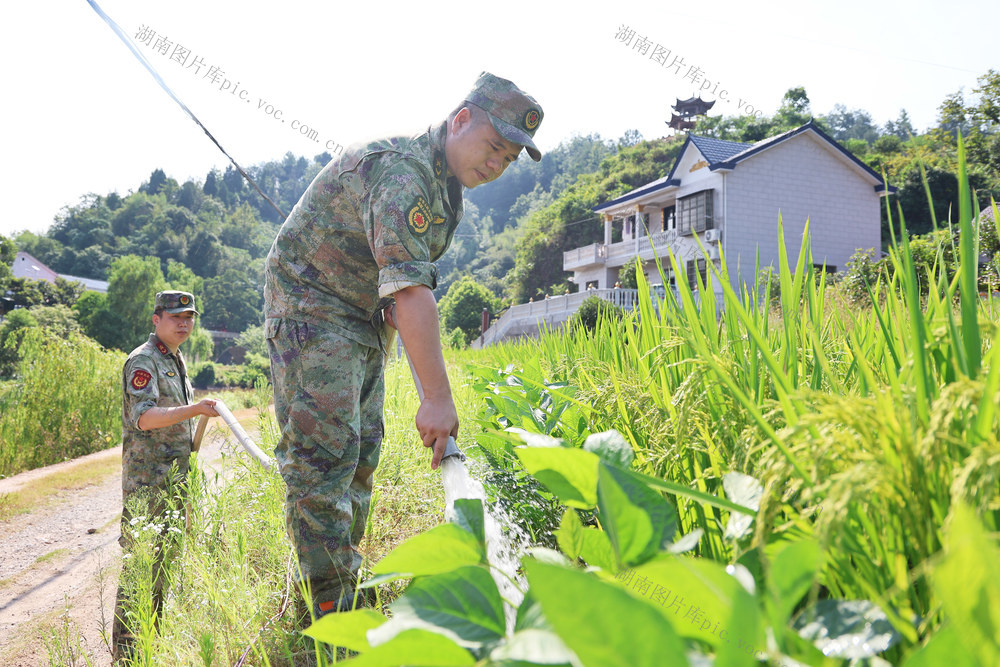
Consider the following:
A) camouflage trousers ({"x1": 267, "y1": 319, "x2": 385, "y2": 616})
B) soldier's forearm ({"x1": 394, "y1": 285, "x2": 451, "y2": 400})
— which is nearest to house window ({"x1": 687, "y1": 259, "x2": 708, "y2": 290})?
soldier's forearm ({"x1": 394, "y1": 285, "x2": 451, "y2": 400})

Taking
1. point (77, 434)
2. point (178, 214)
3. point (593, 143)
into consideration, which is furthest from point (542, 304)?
point (593, 143)

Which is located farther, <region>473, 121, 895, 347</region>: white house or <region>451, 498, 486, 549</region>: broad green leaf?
<region>473, 121, 895, 347</region>: white house

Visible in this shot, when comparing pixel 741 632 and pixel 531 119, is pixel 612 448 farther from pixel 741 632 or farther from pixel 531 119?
pixel 531 119

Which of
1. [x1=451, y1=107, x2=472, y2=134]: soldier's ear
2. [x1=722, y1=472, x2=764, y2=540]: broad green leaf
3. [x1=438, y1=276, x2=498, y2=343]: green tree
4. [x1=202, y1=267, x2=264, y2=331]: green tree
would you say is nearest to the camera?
[x1=722, y1=472, x2=764, y2=540]: broad green leaf

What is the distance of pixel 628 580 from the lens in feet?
2.17

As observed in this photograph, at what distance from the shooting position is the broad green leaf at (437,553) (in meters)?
0.69

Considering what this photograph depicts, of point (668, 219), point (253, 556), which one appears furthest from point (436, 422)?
point (668, 219)

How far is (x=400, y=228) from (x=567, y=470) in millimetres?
1339

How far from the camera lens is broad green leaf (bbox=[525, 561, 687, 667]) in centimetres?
39

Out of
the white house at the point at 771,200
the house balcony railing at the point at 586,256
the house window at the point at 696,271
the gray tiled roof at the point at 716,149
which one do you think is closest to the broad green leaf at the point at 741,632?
the house window at the point at 696,271

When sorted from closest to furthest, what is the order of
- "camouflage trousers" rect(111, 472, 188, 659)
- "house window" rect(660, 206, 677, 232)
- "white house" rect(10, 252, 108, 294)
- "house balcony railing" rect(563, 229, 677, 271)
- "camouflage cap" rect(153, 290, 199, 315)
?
"camouflage trousers" rect(111, 472, 188, 659) → "camouflage cap" rect(153, 290, 199, 315) → "house window" rect(660, 206, 677, 232) → "house balcony railing" rect(563, 229, 677, 271) → "white house" rect(10, 252, 108, 294)

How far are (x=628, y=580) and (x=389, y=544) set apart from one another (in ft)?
8.25

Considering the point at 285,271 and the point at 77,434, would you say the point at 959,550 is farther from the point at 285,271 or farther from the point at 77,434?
the point at 77,434

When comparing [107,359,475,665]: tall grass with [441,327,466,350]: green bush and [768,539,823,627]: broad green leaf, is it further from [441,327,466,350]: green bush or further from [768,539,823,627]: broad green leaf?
[441,327,466,350]: green bush
